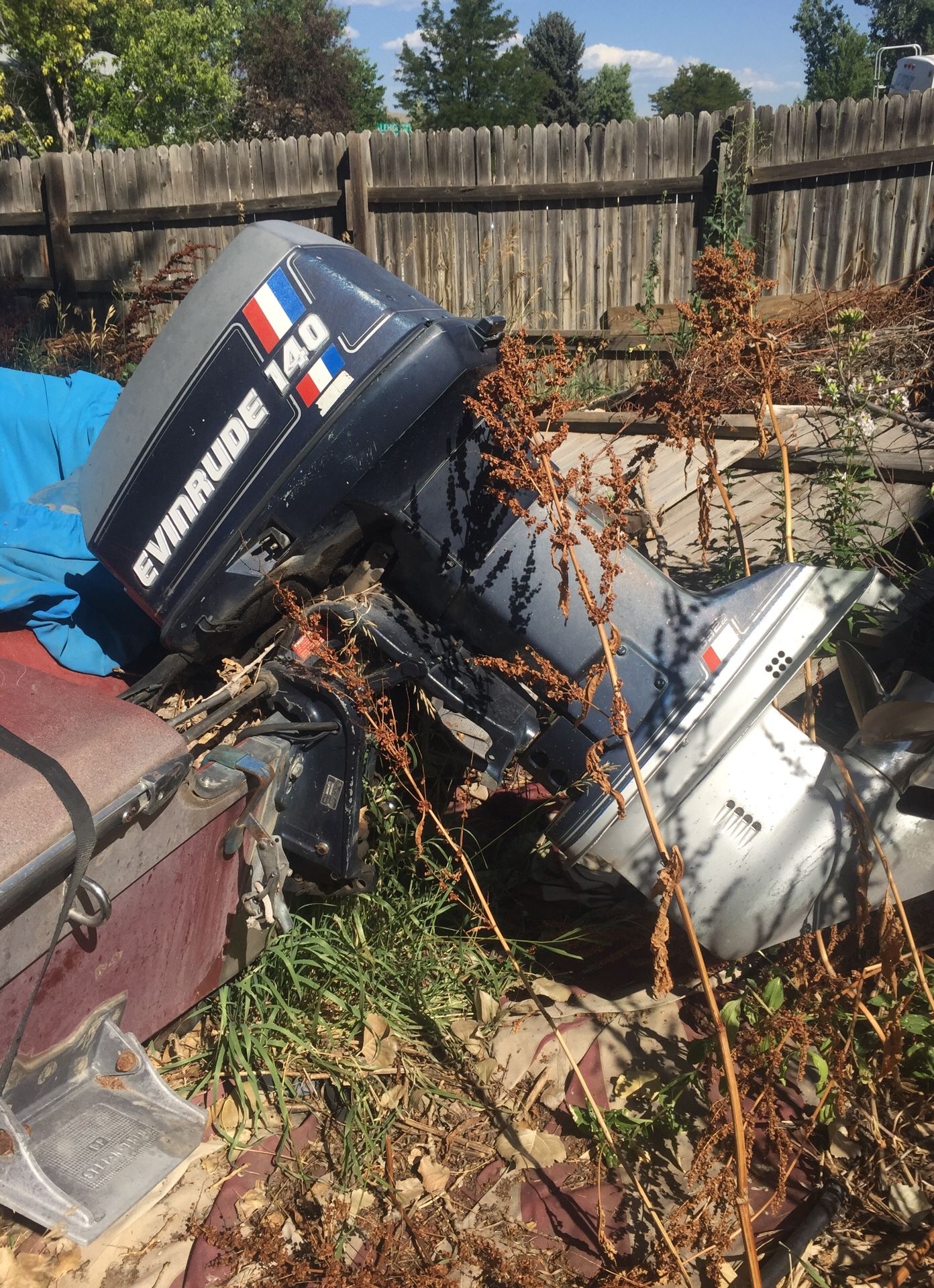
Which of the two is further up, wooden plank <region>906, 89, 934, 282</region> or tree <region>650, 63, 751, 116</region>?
tree <region>650, 63, 751, 116</region>

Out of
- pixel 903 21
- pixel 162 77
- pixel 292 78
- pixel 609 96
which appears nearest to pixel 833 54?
pixel 903 21

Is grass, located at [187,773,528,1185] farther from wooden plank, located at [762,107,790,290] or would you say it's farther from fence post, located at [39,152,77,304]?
fence post, located at [39,152,77,304]

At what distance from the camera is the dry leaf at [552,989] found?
210 cm

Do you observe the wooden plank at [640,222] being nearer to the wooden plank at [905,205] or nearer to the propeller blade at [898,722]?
the wooden plank at [905,205]

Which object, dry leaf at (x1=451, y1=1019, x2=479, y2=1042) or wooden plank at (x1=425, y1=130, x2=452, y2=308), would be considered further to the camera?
wooden plank at (x1=425, y1=130, x2=452, y2=308)

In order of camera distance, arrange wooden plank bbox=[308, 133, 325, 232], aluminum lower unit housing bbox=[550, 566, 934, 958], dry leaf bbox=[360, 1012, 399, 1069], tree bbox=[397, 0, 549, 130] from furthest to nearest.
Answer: tree bbox=[397, 0, 549, 130] → wooden plank bbox=[308, 133, 325, 232] → dry leaf bbox=[360, 1012, 399, 1069] → aluminum lower unit housing bbox=[550, 566, 934, 958]

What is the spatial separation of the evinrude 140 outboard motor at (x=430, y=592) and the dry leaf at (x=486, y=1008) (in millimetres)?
512

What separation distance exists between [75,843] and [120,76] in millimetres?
21738

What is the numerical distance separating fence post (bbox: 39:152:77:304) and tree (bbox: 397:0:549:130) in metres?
29.9

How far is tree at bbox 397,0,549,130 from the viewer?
3788 cm

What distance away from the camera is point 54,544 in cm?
215

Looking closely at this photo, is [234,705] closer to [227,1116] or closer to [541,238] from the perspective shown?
[227,1116]

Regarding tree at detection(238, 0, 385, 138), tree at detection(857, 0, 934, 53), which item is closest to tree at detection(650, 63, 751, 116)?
tree at detection(857, 0, 934, 53)

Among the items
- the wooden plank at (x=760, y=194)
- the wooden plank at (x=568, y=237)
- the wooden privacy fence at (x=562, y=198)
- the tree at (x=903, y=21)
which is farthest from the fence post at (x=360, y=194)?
the tree at (x=903, y=21)
